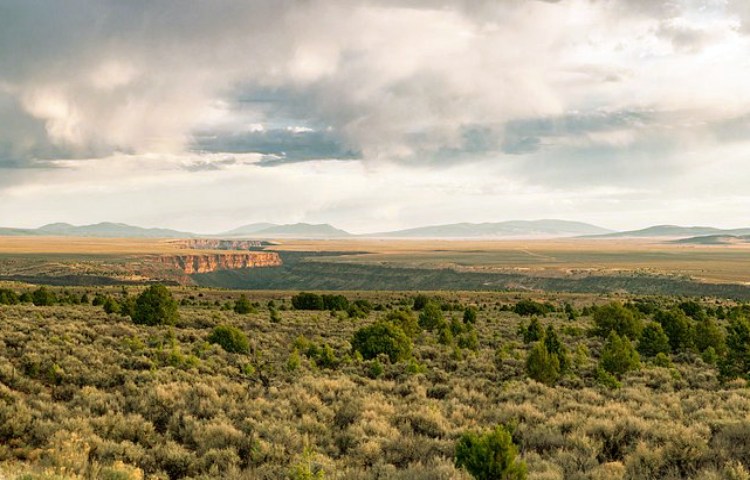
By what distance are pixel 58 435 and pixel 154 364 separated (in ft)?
25.3

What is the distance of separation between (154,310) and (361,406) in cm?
1995

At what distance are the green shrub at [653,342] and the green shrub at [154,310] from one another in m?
27.3

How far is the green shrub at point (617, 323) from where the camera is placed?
32.6 meters

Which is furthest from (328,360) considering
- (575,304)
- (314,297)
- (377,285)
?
(377,285)

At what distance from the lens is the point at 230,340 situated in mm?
23641

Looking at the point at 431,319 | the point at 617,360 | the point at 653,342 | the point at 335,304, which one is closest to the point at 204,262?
the point at 335,304

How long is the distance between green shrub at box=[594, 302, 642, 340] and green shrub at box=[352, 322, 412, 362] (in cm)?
1643

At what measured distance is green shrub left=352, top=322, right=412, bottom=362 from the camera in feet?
76.1

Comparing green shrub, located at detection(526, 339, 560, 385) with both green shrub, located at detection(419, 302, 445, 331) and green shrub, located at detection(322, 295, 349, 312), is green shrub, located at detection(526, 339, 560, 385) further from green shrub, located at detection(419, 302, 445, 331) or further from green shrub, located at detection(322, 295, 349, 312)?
green shrub, located at detection(322, 295, 349, 312)

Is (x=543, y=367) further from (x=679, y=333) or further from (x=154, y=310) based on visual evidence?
(x=154, y=310)

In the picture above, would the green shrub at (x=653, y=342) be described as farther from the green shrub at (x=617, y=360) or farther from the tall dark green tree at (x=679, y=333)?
the green shrub at (x=617, y=360)

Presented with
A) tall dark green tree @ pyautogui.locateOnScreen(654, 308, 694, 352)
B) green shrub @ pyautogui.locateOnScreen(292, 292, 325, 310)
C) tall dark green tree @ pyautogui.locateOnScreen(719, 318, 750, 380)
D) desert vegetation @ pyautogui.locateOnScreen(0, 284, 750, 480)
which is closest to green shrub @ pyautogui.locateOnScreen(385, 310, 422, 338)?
desert vegetation @ pyautogui.locateOnScreen(0, 284, 750, 480)

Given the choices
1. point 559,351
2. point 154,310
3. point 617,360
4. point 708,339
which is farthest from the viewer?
point 154,310

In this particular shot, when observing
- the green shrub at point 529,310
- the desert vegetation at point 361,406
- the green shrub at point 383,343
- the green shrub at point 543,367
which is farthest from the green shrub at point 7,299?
the green shrub at point 529,310
